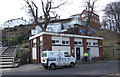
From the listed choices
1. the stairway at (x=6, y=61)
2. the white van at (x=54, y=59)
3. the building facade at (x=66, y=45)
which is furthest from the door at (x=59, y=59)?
the stairway at (x=6, y=61)

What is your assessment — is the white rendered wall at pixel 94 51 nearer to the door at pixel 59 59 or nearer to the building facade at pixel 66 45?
the building facade at pixel 66 45

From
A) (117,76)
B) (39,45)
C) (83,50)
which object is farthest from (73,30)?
(117,76)

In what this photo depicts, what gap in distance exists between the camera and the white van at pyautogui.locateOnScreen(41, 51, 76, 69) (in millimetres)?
15031

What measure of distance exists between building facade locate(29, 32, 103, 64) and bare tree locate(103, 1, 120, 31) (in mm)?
Answer: 22629

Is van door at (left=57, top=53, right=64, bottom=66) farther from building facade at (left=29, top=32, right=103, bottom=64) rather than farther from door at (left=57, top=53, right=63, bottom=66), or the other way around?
building facade at (left=29, top=32, right=103, bottom=64)

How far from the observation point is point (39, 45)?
71.2 ft

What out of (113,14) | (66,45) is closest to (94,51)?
(66,45)

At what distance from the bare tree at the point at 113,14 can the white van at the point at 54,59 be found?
120ft

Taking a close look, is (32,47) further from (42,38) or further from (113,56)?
(113,56)

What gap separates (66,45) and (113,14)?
32.4 metres

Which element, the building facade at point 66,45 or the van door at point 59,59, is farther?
the building facade at point 66,45

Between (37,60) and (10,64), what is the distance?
480cm

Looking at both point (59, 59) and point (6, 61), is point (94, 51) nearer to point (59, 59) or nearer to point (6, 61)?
point (59, 59)

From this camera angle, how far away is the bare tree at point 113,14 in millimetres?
47550
